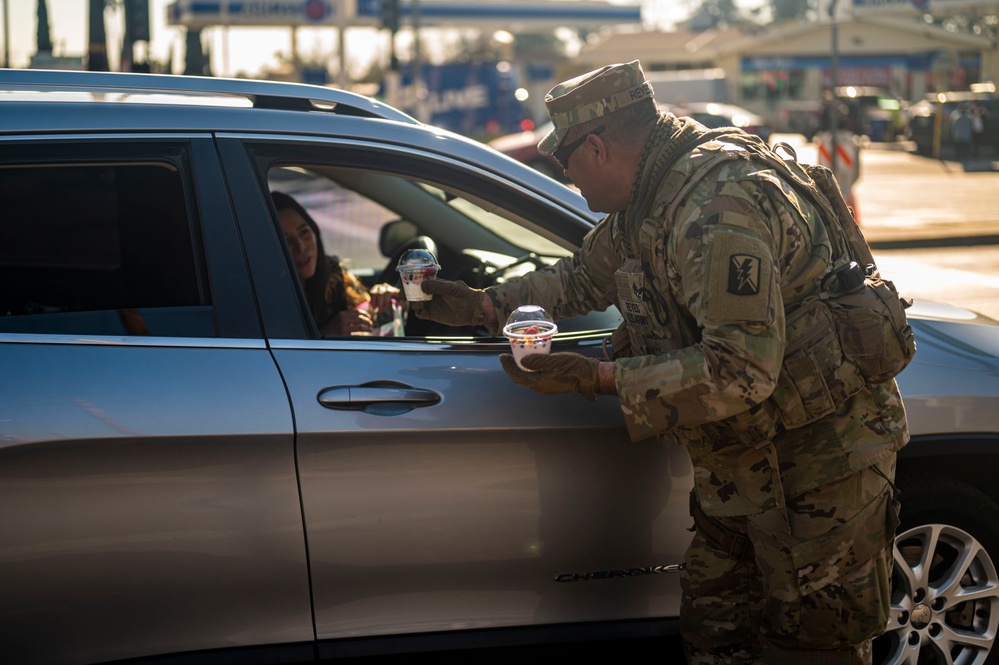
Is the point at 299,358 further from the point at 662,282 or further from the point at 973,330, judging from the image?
the point at 973,330

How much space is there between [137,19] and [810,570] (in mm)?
7314

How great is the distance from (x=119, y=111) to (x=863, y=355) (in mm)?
1769

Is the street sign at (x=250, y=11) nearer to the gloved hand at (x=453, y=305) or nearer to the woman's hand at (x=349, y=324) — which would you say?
the woman's hand at (x=349, y=324)

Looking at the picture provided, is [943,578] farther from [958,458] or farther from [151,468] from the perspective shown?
[151,468]

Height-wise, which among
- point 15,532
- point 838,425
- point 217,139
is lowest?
point 15,532

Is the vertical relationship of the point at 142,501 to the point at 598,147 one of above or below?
below

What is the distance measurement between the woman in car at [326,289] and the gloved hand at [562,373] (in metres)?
1.39

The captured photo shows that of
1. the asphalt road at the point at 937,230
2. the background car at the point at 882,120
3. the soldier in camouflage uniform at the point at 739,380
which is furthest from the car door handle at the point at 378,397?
the background car at the point at 882,120

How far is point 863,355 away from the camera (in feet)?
7.72

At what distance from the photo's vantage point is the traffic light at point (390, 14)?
67.1 feet

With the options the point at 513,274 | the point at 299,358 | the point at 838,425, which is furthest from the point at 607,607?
the point at 513,274

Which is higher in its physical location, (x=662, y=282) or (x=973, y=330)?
(x=662, y=282)

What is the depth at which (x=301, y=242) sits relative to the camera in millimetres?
3758

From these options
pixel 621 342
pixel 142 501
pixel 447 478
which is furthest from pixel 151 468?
pixel 621 342
